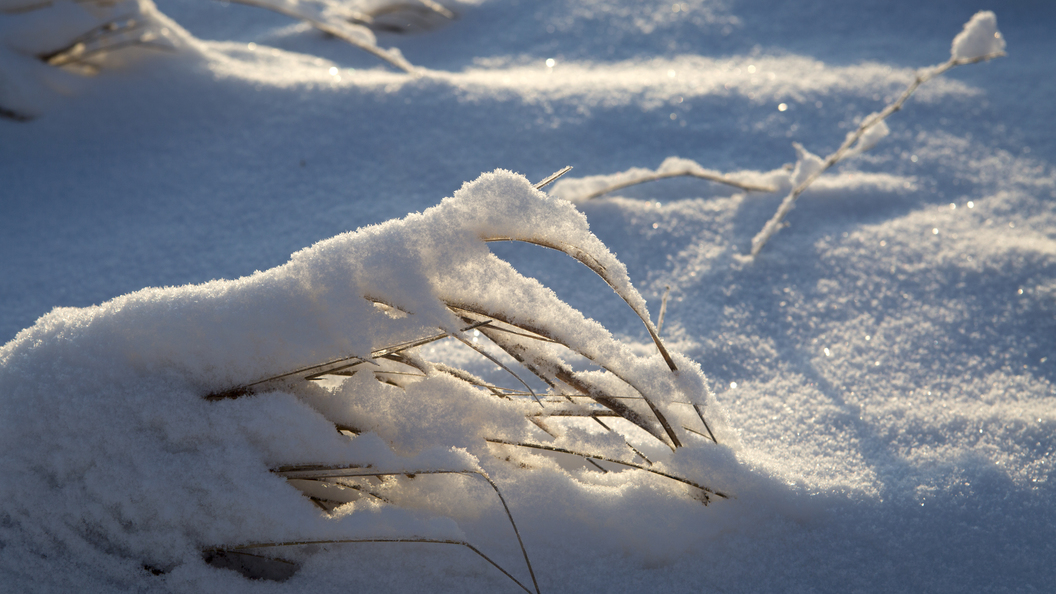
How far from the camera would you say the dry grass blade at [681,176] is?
1.66 metres

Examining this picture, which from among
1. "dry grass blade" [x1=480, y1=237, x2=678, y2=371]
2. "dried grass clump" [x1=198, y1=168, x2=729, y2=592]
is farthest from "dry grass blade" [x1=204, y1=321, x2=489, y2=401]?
"dry grass blade" [x1=480, y1=237, x2=678, y2=371]

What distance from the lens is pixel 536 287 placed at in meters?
0.80

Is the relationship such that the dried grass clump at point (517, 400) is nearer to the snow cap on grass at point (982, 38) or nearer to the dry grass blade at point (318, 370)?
the dry grass blade at point (318, 370)

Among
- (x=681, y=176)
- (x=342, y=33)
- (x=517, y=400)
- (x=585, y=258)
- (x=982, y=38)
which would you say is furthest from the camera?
(x=342, y=33)

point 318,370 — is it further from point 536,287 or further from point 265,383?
point 536,287

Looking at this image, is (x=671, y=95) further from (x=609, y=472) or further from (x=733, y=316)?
(x=609, y=472)

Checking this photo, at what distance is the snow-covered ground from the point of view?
76 centimetres

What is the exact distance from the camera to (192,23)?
285 centimetres

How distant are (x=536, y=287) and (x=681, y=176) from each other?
1116 millimetres

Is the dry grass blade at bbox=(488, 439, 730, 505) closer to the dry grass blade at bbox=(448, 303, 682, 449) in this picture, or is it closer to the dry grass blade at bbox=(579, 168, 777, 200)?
the dry grass blade at bbox=(448, 303, 682, 449)

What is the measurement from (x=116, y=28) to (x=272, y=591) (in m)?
1.85

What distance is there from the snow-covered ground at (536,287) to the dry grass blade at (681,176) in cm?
4

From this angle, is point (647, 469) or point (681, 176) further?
point (681, 176)

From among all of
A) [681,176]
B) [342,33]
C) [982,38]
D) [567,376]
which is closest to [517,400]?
[567,376]
